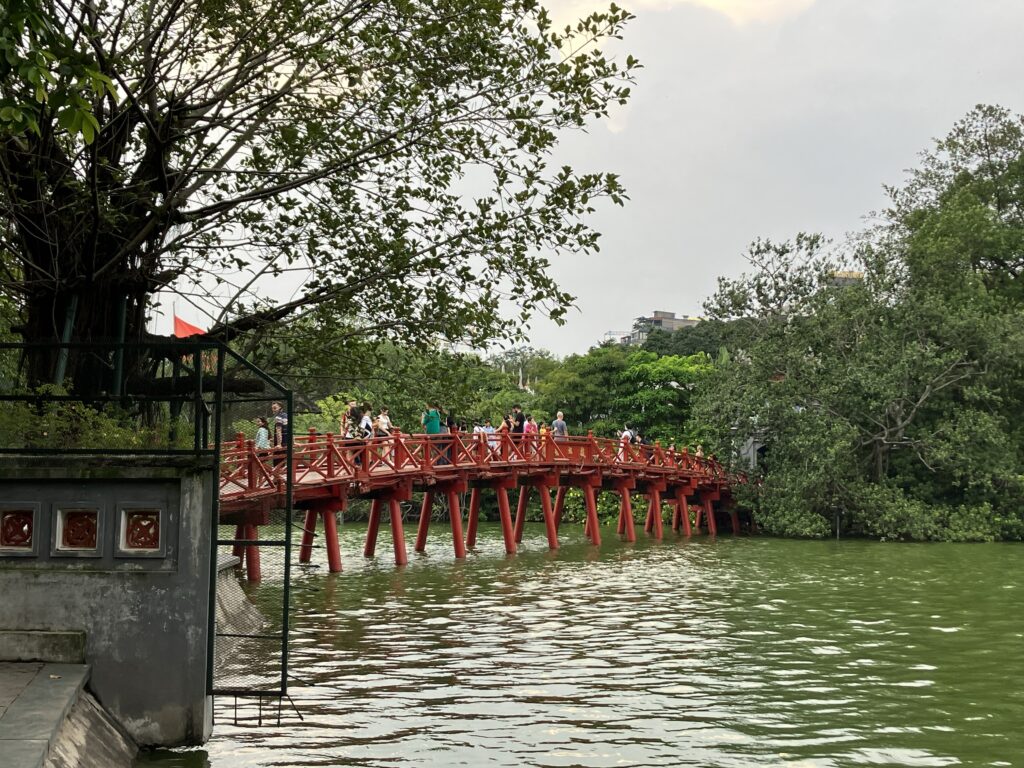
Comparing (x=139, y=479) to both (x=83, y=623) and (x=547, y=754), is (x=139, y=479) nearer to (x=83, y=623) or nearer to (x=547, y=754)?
(x=83, y=623)

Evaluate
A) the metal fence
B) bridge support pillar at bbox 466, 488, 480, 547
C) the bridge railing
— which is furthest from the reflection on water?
bridge support pillar at bbox 466, 488, 480, 547

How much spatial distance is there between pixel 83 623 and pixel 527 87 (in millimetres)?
7513

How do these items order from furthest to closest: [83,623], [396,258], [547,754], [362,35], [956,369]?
[956,369]
[396,258]
[362,35]
[547,754]
[83,623]

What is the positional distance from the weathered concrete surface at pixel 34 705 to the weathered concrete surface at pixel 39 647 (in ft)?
0.29

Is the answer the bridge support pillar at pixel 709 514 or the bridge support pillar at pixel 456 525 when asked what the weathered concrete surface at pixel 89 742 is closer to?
the bridge support pillar at pixel 456 525

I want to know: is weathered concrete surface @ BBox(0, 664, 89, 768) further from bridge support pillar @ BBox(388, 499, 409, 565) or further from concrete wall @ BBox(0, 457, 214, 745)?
bridge support pillar @ BBox(388, 499, 409, 565)

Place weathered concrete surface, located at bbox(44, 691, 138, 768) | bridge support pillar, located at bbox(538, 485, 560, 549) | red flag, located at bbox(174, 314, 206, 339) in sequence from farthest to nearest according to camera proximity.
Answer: bridge support pillar, located at bbox(538, 485, 560, 549)
red flag, located at bbox(174, 314, 206, 339)
weathered concrete surface, located at bbox(44, 691, 138, 768)

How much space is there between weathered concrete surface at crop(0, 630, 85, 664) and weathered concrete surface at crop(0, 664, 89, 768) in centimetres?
9

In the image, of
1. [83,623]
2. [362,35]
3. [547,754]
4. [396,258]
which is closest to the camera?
[83,623]

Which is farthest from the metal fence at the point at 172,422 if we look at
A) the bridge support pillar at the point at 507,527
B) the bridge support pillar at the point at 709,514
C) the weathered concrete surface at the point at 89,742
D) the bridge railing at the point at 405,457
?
the bridge support pillar at the point at 709,514

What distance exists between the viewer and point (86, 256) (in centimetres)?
1186

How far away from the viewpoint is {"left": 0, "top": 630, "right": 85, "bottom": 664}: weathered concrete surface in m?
8.13

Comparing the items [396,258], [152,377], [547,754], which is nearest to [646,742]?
[547,754]

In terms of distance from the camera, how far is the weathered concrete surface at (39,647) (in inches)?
320
